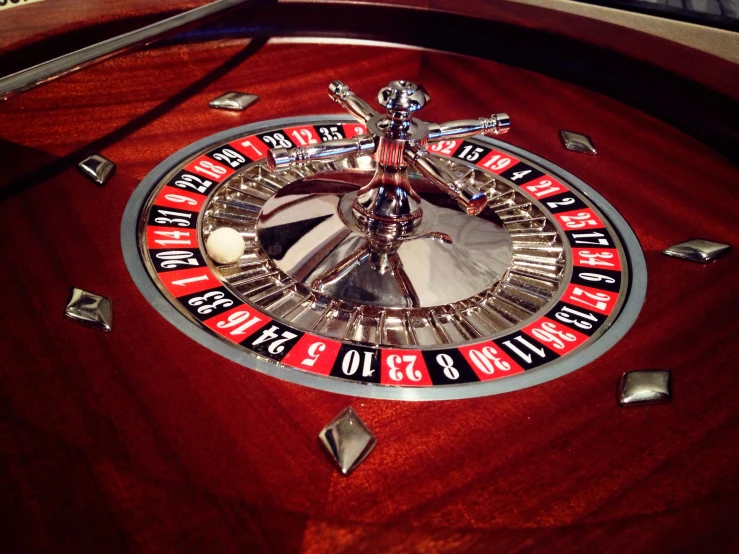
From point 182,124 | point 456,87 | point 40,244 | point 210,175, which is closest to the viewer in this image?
point 40,244

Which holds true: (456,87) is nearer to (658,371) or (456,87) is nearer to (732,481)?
(658,371)

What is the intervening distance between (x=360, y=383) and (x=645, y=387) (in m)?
0.46

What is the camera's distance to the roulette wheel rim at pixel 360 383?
113 cm

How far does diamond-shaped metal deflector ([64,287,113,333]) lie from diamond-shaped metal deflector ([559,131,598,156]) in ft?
4.25

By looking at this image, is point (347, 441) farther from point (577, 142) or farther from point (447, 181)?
point (577, 142)

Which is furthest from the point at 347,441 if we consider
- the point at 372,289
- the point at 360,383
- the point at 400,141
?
the point at 400,141

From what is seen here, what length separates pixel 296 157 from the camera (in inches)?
54.2

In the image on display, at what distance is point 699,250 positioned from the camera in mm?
1563

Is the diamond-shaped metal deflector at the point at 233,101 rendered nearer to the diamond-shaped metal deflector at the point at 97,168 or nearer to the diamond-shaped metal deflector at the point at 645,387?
the diamond-shaped metal deflector at the point at 97,168

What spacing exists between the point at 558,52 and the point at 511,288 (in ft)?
3.62

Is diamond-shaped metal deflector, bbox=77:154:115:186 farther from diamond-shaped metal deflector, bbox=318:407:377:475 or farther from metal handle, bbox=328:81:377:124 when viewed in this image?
diamond-shaped metal deflector, bbox=318:407:377:475

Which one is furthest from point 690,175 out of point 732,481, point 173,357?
point 173,357

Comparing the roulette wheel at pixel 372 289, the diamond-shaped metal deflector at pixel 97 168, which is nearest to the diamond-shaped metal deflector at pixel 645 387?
the roulette wheel at pixel 372 289

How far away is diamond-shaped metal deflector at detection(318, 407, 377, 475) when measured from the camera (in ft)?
3.23
